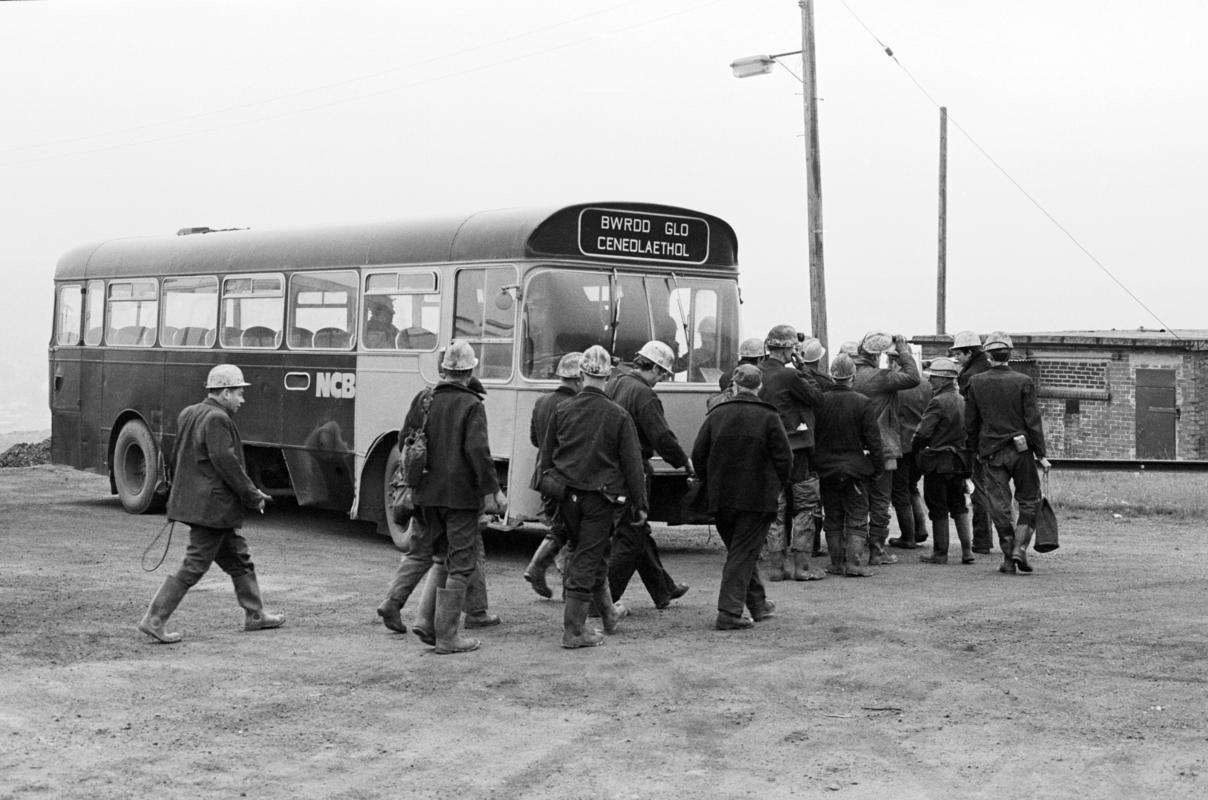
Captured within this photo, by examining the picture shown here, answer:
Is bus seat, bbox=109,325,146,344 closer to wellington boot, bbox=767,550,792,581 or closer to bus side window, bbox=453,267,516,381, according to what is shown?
bus side window, bbox=453,267,516,381

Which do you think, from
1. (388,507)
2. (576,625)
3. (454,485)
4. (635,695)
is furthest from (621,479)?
(388,507)

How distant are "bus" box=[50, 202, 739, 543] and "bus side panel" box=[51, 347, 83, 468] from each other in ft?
1.19

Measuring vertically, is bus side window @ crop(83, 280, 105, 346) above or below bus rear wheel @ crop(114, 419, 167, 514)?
above

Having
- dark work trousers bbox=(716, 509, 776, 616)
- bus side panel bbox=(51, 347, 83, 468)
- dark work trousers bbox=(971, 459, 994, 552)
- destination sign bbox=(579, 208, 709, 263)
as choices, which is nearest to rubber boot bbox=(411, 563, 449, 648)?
dark work trousers bbox=(716, 509, 776, 616)

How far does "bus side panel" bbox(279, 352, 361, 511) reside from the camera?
50.4 ft

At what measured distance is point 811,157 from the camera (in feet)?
74.9

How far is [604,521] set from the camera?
31.7ft

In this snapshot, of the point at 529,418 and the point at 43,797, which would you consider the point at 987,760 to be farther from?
the point at 529,418

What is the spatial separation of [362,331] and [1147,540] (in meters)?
7.96

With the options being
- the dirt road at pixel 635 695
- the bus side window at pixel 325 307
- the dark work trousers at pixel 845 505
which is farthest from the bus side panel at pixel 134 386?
the dark work trousers at pixel 845 505

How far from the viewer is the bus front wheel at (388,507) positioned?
1466cm

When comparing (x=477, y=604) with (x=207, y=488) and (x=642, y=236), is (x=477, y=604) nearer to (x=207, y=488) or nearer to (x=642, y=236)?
(x=207, y=488)

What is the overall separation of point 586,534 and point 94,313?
37.6 ft

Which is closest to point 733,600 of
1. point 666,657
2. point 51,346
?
point 666,657
